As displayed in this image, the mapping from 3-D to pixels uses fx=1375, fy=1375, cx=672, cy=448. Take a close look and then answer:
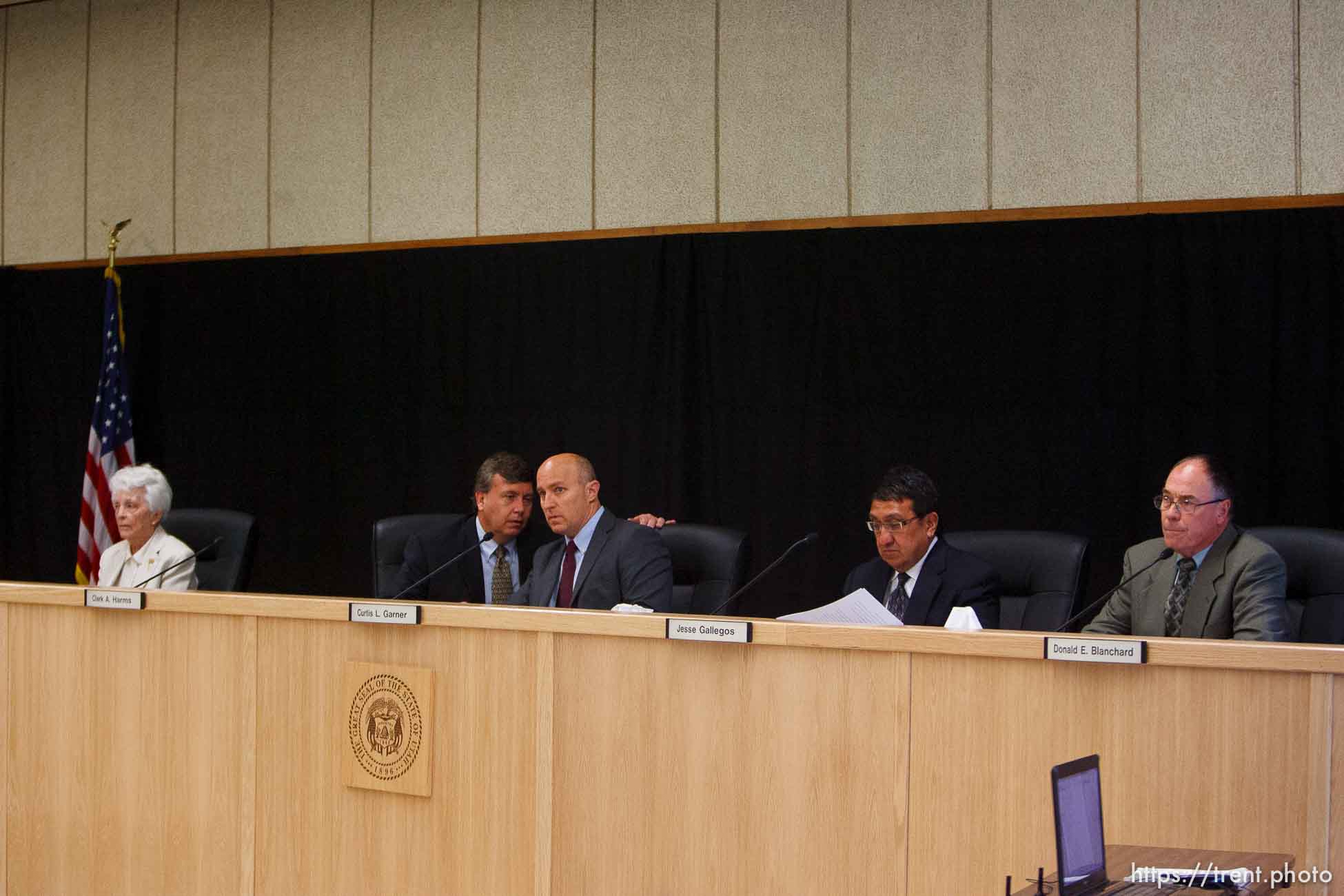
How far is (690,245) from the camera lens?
5.23 m

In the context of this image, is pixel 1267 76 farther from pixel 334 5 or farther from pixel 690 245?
pixel 334 5

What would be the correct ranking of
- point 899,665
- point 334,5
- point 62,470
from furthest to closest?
point 62,470 < point 334,5 < point 899,665

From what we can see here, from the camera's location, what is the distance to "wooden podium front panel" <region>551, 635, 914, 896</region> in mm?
2510

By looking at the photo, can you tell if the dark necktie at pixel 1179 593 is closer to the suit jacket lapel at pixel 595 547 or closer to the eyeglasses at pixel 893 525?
the eyeglasses at pixel 893 525

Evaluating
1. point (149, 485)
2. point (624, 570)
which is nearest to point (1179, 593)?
point (624, 570)

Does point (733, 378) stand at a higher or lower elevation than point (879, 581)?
higher

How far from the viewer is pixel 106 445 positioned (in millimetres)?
5879

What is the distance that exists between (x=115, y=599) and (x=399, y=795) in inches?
32.9

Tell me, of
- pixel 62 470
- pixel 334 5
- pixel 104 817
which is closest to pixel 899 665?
pixel 104 817

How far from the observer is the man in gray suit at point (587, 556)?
378cm

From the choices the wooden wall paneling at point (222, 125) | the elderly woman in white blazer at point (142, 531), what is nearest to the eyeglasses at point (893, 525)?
the elderly woman in white blazer at point (142, 531)

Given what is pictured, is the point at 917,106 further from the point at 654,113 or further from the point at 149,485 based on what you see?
the point at 149,485

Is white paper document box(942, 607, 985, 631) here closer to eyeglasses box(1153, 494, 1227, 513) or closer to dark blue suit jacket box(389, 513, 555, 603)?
eyeglasses box(1153, 494, 1227, 513)

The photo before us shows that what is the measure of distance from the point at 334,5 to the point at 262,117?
0.59 meters
